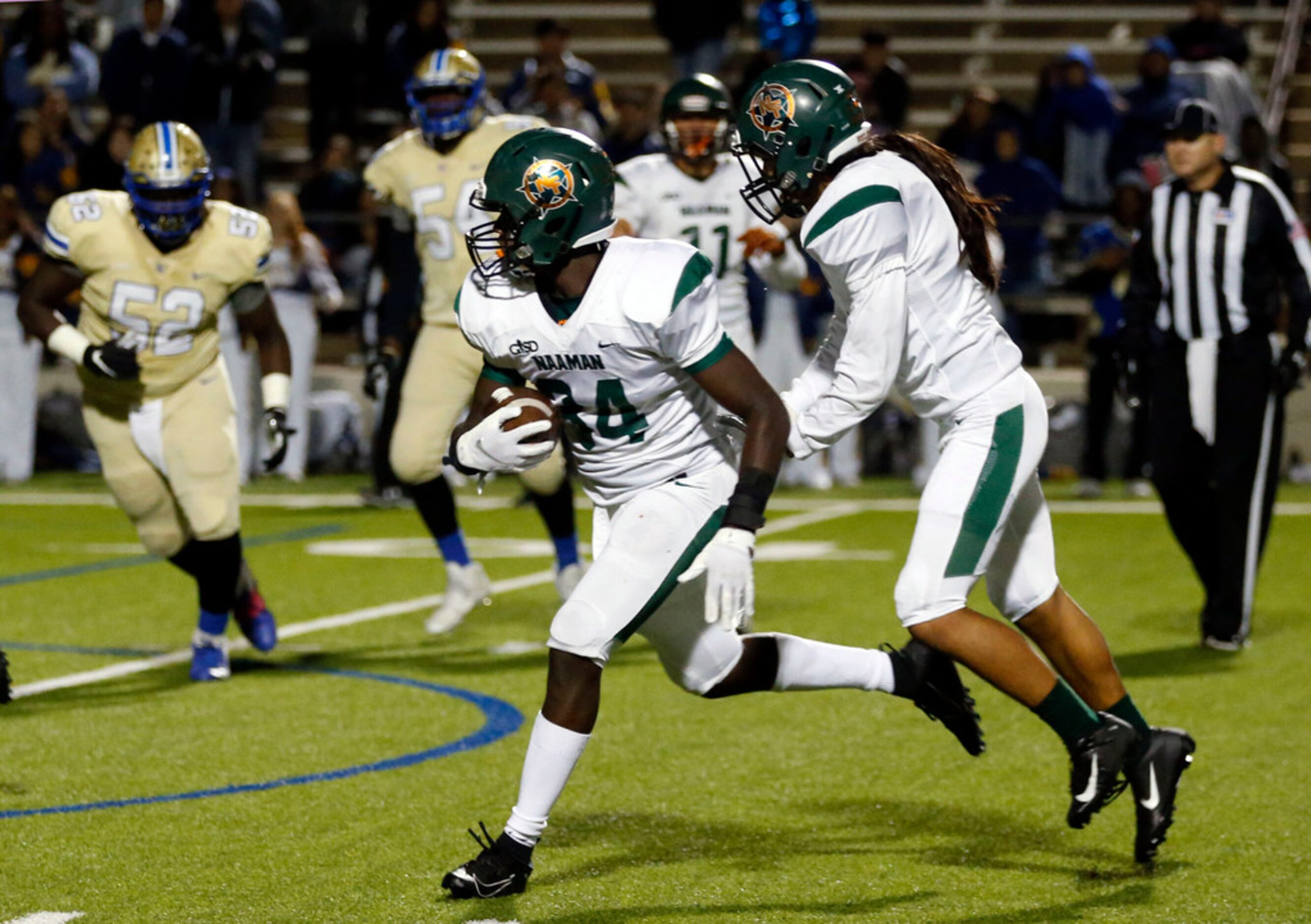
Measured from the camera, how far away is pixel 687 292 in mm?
3580

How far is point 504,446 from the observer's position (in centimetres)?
358

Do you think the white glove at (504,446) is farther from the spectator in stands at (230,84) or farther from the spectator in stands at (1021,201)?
the spectator in stands at (230,84)

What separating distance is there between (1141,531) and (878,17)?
8113mm

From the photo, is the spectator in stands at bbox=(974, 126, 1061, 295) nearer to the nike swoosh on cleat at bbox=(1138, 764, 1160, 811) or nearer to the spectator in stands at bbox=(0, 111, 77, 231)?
the spectator in stands at bbox=(0, 111, 77, 231)

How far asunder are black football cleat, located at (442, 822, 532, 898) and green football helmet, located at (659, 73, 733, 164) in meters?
3.52

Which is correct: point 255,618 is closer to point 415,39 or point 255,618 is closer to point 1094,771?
point 1094,771

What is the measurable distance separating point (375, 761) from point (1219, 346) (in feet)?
10.0

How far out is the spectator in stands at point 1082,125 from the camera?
13.1 meters

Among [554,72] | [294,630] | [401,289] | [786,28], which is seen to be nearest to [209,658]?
[294,630]

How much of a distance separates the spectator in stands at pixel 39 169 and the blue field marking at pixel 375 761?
7918mm

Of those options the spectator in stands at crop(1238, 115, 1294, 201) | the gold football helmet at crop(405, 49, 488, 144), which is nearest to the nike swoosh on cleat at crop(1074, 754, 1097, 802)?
the gold football helmet at crop(405, 49, 488, 144)

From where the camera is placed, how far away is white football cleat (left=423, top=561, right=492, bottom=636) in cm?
665

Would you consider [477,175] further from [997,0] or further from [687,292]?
[997,0]

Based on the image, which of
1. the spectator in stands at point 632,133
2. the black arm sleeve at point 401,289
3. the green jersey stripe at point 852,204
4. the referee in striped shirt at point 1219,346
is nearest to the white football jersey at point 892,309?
the green jersey stripe at point 852,204
